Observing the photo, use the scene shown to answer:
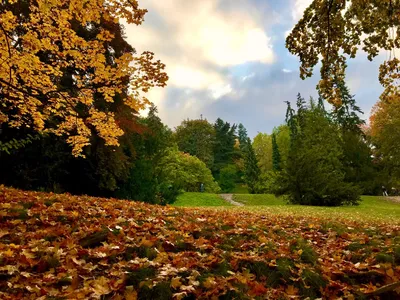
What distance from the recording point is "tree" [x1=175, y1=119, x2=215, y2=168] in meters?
48.2

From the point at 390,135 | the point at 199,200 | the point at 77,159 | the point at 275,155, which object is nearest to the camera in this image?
the point at 77,159

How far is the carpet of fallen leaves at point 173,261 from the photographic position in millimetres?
2824

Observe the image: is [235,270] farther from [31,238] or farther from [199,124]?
[199,124]

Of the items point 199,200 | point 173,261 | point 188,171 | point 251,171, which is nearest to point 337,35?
point 173,261

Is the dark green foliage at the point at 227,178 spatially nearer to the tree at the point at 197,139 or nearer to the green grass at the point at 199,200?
the tree at the point at 197,139

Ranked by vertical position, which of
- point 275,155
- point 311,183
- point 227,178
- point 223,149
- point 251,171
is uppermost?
point 223,149

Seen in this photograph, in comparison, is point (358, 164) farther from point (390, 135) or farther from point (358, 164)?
point (390, 135)

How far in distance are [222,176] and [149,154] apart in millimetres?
30863

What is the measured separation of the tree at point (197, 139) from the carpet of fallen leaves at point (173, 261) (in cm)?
4286

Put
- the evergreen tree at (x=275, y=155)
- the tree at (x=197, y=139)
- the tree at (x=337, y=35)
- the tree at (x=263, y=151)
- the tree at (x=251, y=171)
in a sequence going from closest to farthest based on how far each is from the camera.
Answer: the tree at (x=337, y=35) → the tree at (x=251, y=171) → the evergreen tree at (x=275, y=155) → the tree at (x=263, y=151) → the tree at (x=197, y=139)

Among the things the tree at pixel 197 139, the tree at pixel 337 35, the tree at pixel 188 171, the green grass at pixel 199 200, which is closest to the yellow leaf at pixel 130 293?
the tree at pixel 337 35

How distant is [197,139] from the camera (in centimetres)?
4900

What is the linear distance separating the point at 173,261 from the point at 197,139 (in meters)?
45.7

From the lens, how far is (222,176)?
46.8 metres
